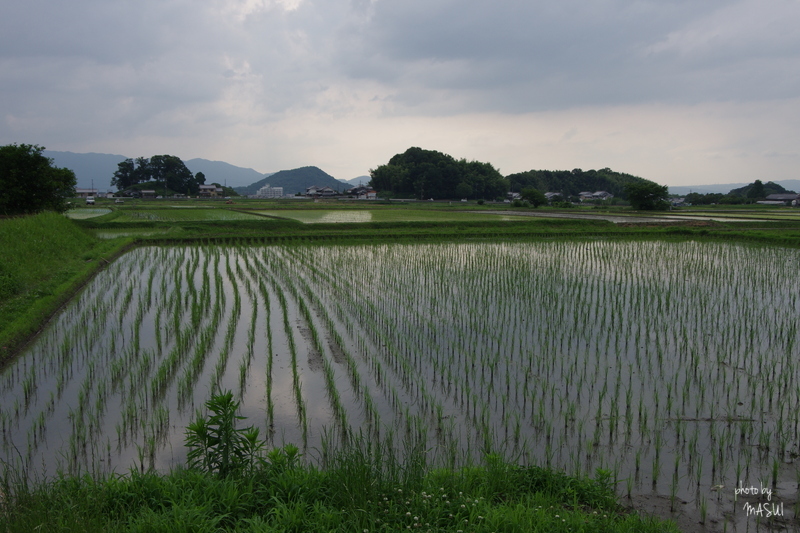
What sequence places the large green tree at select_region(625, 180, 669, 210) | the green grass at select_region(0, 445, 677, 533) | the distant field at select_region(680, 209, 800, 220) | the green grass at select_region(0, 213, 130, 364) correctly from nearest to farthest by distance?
1. the green grass at select_region(0, 445, 677, 533)
2. the green grass at select_region(0, 213, 130, 364)
3. the distant field at select_region(680, 209, 800, 220)
4. the large green tree at select_region(625, 180, 669, 210)

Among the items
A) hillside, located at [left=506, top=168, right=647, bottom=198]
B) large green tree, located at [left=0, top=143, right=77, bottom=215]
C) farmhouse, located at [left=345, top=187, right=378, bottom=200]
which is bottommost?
large green tree, located at [left=0, top=143, right=77, bottom=215]

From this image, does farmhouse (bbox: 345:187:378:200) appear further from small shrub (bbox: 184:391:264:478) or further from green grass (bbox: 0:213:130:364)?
small shrub (bbox: 184:391:264:478)

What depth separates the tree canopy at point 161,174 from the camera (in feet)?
257

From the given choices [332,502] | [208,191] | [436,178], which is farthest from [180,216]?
[208,191]

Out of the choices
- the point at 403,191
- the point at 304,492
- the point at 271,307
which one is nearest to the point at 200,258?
the point at 271,307

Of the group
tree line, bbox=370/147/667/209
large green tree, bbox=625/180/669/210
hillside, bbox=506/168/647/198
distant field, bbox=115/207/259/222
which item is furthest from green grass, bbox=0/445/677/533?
hillside, bbox=506/168/647/198

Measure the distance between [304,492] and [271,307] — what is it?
20.5 feet

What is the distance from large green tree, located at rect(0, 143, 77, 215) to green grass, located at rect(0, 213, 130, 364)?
16.6 feet

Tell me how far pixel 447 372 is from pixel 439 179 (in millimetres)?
64765

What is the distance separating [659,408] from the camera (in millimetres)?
4820

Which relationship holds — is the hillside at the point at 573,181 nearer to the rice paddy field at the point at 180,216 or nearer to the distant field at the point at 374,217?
the distant field at the point at 374,217

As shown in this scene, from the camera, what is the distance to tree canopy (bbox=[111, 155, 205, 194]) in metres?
78.2

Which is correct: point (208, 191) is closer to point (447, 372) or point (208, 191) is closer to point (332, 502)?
point (447, 372)

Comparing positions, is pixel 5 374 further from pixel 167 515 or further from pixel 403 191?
pixel 403 191
